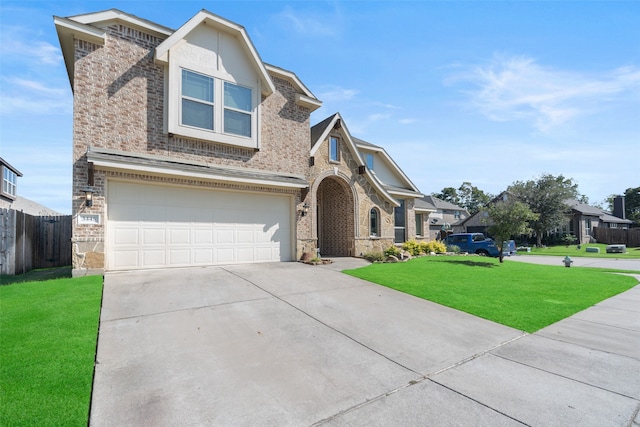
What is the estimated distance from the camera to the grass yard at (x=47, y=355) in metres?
2.89

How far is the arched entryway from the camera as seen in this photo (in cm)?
1503

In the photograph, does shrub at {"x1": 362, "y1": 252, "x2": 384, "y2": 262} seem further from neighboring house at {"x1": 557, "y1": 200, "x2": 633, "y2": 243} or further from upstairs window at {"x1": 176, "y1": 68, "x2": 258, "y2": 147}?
neighboring house at {"x1": 557, "y1": 200, "x2": 633, "y2": 243}

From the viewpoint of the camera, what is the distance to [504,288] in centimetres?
909

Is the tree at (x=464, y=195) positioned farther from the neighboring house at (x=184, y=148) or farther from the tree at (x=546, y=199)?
the neighboring house at (x=184, y=148)

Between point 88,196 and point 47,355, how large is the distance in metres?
5.74

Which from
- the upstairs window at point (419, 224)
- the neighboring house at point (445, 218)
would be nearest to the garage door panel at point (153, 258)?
the upstairs window at point (419, 224)

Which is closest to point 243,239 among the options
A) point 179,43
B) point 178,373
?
point 179,43

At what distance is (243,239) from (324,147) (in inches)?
222

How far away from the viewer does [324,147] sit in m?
14.2

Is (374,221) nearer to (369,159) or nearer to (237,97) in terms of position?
(369,159)

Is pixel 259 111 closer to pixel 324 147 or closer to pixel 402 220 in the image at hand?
pixel 324 147

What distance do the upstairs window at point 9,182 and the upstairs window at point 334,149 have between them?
21.3 m

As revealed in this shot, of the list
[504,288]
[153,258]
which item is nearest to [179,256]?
[153,258]

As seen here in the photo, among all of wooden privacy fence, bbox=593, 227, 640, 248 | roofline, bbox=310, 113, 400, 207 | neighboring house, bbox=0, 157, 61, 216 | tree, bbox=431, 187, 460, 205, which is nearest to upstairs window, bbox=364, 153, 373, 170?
roofline, bbox=310, 113, 400, 207
